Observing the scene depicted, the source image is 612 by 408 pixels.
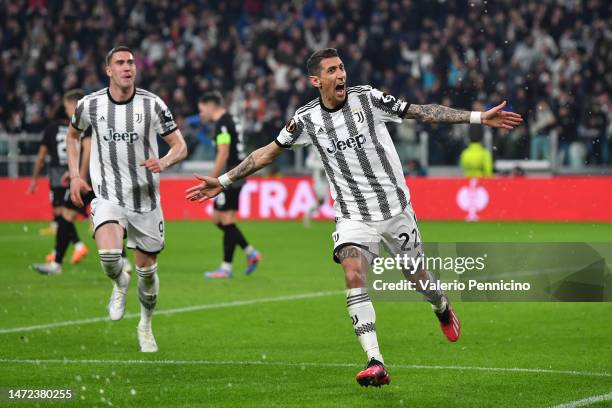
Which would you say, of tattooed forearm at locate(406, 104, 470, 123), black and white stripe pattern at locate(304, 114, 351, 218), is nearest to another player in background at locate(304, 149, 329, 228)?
black and white stripe pattern at locate(304, 114, 351, 218)

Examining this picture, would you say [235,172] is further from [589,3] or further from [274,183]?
[589,3]

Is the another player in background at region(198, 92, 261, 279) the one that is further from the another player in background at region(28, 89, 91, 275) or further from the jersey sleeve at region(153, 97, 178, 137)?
the jersey sleeve at region(153, 97, 178, 137)

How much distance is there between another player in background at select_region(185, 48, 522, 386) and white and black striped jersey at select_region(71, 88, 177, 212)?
1458mm

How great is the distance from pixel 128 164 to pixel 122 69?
30.9 inches

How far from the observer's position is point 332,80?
8.23 meters

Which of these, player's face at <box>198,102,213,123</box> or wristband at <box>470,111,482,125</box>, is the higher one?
wristband at <box>470,111,482,125</box>

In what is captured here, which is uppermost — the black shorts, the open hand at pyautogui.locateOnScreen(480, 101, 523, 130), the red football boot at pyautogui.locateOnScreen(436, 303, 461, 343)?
the open hand at pyautogui.locateOnScreen(480, 101, 523, 130)

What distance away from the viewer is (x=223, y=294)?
13797 millimetres

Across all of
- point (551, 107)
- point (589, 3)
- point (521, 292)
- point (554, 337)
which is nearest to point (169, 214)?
point (551, 107)

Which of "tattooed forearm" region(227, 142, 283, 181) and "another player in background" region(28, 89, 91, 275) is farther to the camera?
"another player in background" region(28, 89, 91, 275)

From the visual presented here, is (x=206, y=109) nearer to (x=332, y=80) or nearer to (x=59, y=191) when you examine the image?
(x=59, y=191)

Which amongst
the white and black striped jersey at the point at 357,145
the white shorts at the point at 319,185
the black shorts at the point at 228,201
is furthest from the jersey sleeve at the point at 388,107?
the white shorts at the point at 319,185

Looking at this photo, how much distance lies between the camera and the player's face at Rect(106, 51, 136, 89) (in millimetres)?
9781

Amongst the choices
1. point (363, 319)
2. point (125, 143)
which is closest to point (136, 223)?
point (125, 143)
